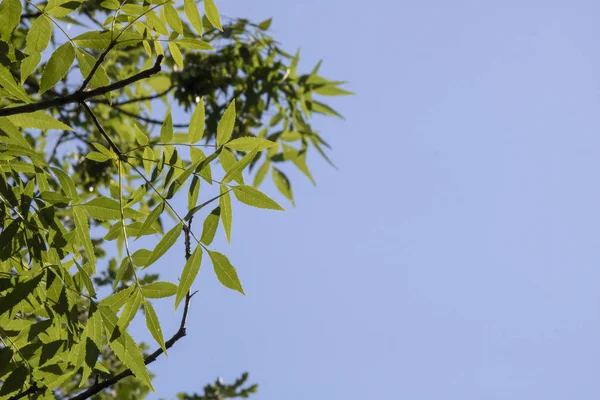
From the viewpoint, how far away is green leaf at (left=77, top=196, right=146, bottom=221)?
1.80 metres

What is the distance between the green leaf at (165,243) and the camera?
1.64 meters

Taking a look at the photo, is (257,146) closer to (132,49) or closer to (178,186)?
(178,186)

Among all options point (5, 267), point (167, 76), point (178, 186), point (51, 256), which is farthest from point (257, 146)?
point (167, 76)

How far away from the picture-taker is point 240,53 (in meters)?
4.42

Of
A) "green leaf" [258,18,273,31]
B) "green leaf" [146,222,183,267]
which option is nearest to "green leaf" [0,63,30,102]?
"green leaf" [146,222,183,267]

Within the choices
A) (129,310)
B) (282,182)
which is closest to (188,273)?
(129,310)

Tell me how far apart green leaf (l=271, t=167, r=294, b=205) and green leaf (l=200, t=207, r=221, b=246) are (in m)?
2.33

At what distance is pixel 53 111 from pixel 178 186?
3350 millimetres

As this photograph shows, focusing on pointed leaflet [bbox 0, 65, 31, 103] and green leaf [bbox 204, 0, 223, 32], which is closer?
pointed leaflet [bbox 0, 65, 31, 103]

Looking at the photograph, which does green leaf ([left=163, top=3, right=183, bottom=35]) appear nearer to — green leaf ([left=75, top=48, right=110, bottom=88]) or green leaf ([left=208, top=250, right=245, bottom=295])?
green leaf ([left=75, top=48, right=110, bottom=88])

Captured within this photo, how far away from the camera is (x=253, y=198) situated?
1701 mm

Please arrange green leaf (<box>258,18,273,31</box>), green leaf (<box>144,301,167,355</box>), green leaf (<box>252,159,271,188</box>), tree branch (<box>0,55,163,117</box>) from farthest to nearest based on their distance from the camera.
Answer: green leaf (<box>258,18,273,31</box>) < green leaf (<box>252,159,271,188</box>) < green leaf (<box>144,301,167,355</box>) < tree branch (<box>0,55,163,117</box>)

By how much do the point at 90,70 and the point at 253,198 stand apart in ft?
1.60

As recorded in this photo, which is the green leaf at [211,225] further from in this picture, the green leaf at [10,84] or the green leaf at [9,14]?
the green leaf at [9,14]
